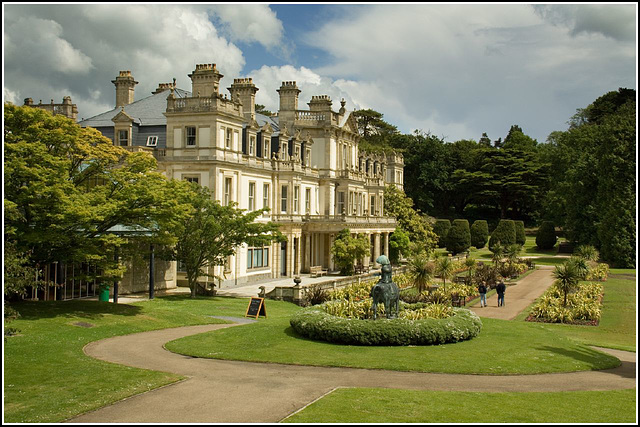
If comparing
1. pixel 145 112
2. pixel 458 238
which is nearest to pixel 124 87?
pixel 145 112

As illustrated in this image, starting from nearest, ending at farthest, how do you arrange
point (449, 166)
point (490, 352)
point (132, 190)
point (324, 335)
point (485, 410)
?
point (485, 410) < point (490, 352) < point (324, 335) < point (132, 190) < point (449, 166)

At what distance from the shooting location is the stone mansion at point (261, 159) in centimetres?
4375

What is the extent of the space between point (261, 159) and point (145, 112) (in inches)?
381

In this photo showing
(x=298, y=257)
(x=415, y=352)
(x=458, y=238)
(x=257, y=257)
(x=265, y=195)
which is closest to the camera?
(x=415, y=352)

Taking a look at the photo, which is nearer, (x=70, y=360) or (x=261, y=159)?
(x=70, y=360)

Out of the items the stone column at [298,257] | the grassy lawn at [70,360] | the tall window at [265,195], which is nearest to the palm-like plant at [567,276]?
the grassy lawn at [70,360]

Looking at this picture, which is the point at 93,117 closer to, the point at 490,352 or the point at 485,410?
the point at 490,352

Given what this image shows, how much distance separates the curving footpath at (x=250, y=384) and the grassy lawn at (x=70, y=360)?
686 mm

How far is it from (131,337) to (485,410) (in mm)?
15139

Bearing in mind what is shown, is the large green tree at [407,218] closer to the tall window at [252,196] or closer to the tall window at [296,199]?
the tall window at [296,199]

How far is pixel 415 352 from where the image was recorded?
21797 millimetres

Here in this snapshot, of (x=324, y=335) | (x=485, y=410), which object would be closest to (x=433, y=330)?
(x=324, y=335)

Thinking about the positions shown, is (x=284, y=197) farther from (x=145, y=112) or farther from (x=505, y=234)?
(x=505, y=234)

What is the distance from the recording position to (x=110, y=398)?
50.6ft
